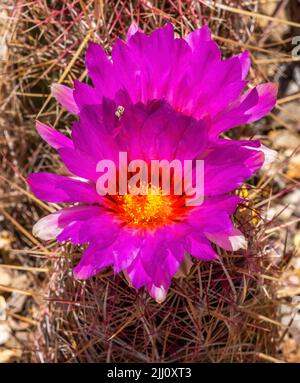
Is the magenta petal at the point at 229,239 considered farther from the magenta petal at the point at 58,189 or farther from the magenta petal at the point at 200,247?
the magenta petal at the point at 58,189

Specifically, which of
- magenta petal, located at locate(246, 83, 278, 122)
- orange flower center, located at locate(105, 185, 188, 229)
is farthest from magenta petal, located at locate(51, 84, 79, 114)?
magenta petal, located at locate(246, 83, 278, 122)

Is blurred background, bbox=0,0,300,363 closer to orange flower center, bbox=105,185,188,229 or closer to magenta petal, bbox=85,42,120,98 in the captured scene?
orange flower center, bbox=105,185,188,229

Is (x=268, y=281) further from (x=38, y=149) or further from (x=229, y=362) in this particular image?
(x=38, y=149)

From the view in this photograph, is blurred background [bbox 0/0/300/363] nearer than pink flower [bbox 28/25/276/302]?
No

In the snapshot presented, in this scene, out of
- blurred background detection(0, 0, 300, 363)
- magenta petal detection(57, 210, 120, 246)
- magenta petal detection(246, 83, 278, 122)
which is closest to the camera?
magenta petal detection(57, 210, 120, 246)

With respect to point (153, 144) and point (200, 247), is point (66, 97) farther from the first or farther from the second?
point (200, 247)

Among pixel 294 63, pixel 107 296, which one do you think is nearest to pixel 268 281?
pixel 107 296

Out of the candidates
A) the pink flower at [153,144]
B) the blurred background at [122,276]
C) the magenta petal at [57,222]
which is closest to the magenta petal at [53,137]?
the pink flower at [153,144]

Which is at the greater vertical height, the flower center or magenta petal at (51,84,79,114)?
magenta petal at (51,84,79,114)

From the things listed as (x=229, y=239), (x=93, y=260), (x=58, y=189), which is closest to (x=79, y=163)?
(x=58, y=189)
